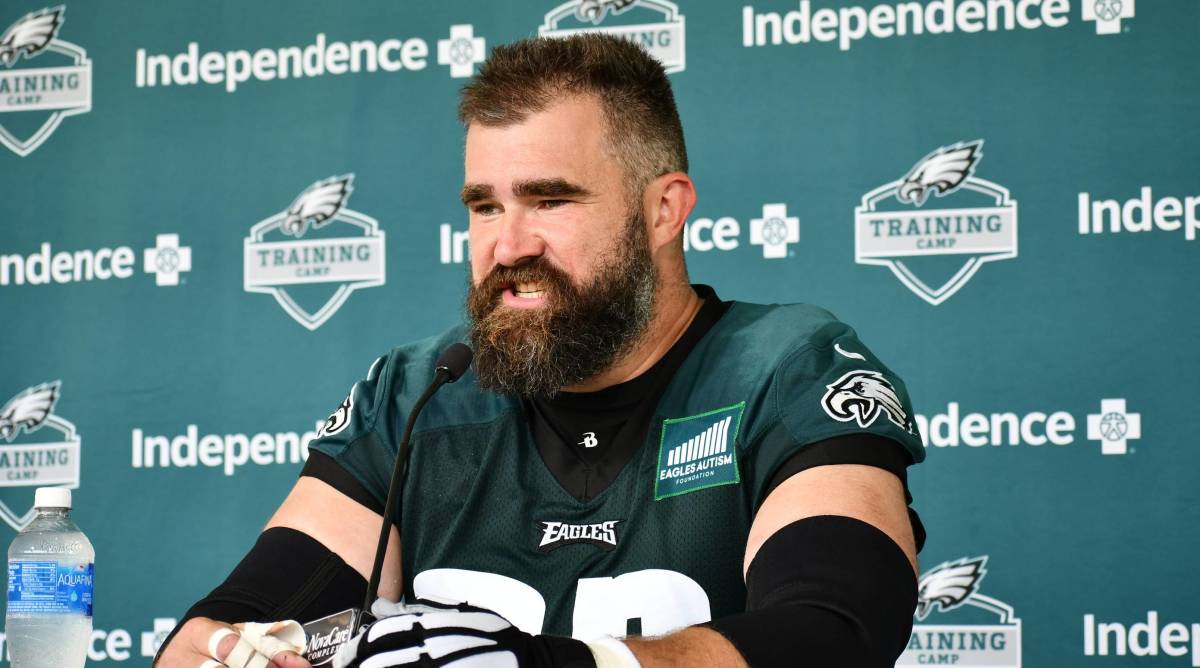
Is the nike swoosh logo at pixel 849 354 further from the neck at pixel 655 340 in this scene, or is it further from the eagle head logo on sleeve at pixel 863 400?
the neck at pixel 655 340

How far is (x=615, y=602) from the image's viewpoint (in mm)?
A: 1528

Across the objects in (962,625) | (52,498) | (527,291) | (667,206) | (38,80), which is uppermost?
(38,80)

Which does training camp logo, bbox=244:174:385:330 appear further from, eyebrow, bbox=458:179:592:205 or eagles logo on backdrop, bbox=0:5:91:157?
eyebrow, bbox=458:179:592:205

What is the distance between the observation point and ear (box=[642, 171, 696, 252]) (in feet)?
5.72

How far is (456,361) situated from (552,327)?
0.60ft

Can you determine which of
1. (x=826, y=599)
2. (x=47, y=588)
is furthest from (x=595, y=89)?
(x=47, y=588)

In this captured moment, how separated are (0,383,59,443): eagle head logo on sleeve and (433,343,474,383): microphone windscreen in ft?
5.63

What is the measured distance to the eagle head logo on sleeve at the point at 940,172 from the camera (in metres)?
2.54

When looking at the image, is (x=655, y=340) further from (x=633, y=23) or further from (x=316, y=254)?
(x=316, y=254)

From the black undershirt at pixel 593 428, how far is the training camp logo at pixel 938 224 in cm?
91

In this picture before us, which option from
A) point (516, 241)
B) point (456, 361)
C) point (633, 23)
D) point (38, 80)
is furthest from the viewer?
point (38, 80)

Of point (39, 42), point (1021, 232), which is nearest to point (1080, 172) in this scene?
point (1021, 232)

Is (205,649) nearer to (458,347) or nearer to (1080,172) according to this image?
(458,347)

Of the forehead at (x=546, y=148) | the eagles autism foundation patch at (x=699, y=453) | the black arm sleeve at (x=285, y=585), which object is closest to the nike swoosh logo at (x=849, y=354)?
the eagles autism foundation patch at (x=699, y=453)
